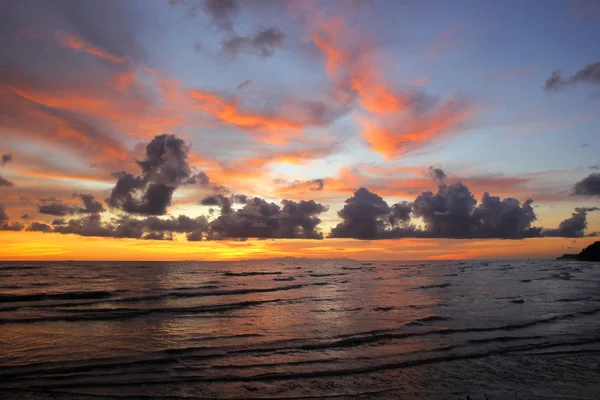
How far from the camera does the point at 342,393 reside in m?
12.1

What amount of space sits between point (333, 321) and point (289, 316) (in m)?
4.33

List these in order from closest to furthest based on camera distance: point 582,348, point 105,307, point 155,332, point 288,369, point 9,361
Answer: point 288,369
point 9,361
point 582,348
point 155,332
point 105,307

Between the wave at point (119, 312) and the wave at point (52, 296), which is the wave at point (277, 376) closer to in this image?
the wave at point (119, 312)

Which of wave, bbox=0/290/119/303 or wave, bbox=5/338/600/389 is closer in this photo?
wave, bbox=5/338/600/389

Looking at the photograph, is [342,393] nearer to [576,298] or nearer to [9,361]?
[9,361]

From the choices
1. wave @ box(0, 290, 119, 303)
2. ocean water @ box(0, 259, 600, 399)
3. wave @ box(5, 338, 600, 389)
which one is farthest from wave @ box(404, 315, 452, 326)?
wave @ box(0, 290, 119, 303)

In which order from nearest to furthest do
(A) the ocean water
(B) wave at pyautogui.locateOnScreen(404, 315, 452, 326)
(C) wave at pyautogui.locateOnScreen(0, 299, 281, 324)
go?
(A) the ocean water < (B) wave at pyautogui.locateOnScreen(404, 315, 452, 326) < (C) wave at pyautogui.locateOnScreen(0, 299, 281, 324)

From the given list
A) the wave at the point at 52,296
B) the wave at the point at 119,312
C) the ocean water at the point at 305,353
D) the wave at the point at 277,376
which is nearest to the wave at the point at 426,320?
the ocean water at the point at 305,353

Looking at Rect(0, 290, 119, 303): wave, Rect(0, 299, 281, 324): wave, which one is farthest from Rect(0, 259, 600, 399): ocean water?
Rect(0, 290, 119, 303): wave

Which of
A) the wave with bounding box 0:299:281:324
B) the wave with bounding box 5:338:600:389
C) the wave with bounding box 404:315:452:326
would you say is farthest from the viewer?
the wave with bounding box 0:299:281:324

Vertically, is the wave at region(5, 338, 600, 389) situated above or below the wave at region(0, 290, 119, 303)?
above

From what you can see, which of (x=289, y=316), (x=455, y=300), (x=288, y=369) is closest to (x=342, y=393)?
(x=288, y=369)

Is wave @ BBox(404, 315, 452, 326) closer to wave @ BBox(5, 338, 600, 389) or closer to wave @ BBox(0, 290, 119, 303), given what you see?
wave @ BBox(5, 338, 600, 389)

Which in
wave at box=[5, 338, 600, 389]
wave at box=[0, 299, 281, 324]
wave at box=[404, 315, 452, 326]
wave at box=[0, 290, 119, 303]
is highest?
wave at box=[5, 338, 600, 389]
